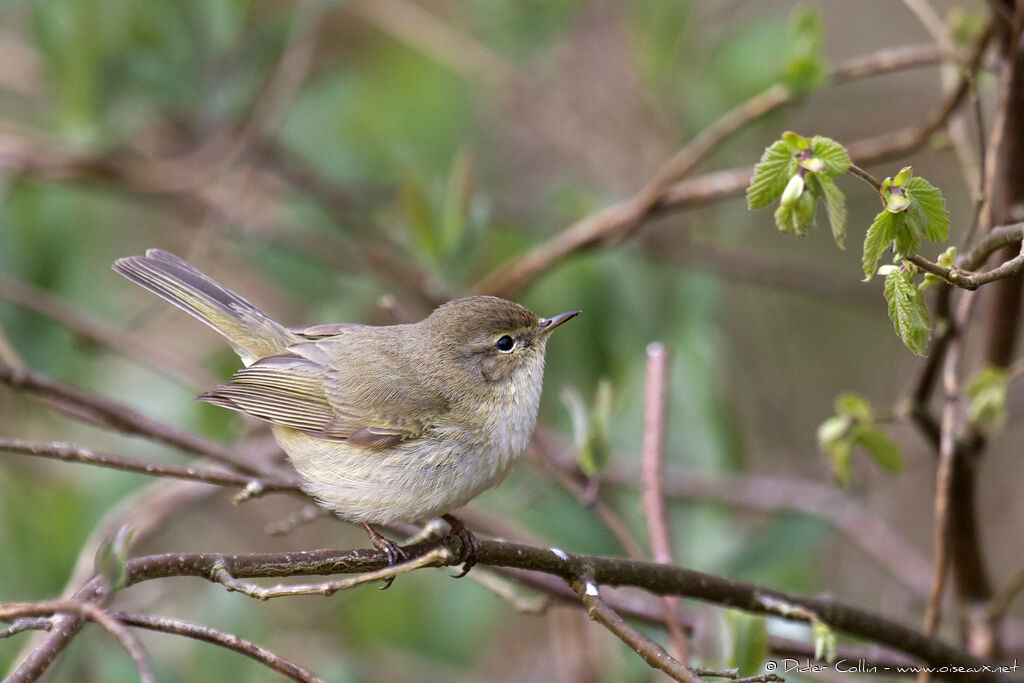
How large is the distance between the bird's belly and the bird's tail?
2.44 ft

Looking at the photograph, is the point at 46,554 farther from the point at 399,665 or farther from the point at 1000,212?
the point at 1000,212

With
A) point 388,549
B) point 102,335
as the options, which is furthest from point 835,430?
point 102,335

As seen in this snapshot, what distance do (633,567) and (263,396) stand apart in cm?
159

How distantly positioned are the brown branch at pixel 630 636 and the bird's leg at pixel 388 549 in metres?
0.43

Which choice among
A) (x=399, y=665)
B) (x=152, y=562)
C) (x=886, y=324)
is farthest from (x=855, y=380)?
(x=152, y=562)

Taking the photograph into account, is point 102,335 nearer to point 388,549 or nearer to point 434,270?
point 434,270

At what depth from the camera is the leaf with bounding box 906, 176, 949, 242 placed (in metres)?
1.75

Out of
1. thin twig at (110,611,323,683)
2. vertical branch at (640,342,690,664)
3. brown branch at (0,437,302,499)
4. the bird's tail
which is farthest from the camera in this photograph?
the bird's tail

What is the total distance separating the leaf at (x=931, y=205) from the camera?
1752 mm

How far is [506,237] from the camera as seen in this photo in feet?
16.1

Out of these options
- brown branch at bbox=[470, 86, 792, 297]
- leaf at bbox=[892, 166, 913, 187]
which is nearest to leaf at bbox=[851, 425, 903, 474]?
leaf at bbox=[892, 166, 913, 187]

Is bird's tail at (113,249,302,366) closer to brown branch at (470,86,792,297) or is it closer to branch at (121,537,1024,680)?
brown branch at (470,86,792,297)

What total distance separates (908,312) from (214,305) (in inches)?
106

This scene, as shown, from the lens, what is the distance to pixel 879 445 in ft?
9.16
